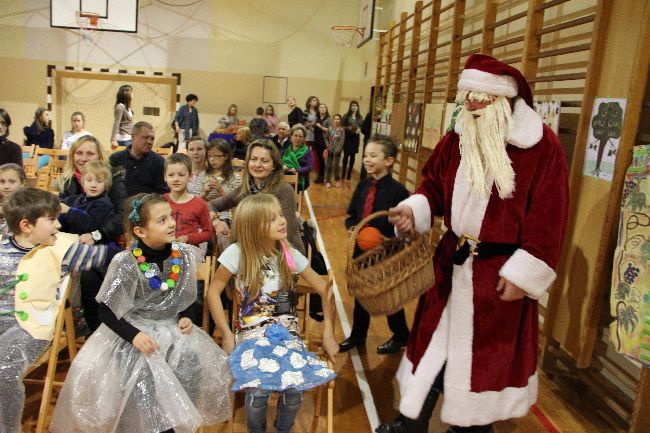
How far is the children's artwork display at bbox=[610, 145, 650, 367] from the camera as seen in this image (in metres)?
2.29

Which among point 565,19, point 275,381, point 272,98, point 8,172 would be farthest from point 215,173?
point 272,98

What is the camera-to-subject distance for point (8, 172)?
3.20m

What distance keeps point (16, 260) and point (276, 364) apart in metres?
1.25

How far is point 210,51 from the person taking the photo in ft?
41.8

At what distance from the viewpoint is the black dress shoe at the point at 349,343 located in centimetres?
348

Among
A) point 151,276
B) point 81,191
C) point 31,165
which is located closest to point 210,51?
point 31,165

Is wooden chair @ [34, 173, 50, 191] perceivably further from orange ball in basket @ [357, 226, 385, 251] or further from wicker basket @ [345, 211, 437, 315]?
wicker basket @ [345, 211, 437, 315]

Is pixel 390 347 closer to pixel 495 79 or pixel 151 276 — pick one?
pixel 151 276

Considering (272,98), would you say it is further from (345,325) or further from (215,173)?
(345,325)

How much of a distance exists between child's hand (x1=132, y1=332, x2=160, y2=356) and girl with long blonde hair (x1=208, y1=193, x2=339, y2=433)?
284mm

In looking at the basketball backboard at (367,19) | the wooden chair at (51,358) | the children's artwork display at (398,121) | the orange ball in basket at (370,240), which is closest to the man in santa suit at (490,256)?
the orange ball in basket at (370,240)

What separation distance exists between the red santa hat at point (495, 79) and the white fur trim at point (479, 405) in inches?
47.5

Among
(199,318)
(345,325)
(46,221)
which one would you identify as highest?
(46,221)

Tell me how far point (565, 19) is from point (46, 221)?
343 centimetres
